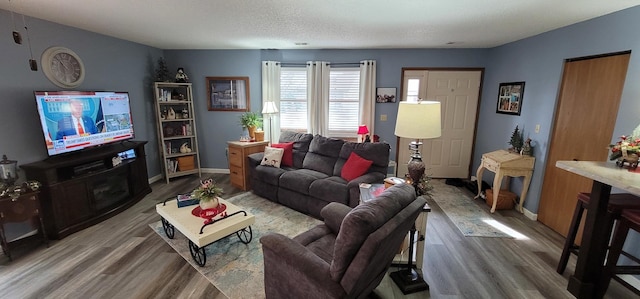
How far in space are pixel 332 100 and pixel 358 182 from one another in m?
2.27

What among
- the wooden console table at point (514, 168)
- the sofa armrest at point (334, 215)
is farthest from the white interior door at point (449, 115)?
the sofa armrest at point (334, 215)

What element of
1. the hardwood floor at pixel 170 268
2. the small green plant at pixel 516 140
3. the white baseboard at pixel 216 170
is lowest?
the hardwood floor at pixel 170 268

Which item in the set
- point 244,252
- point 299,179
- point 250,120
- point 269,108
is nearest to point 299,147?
point 299,179

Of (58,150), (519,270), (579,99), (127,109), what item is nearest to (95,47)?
(127,109)

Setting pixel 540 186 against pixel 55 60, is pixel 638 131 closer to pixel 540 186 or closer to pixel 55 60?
pixel 540 186

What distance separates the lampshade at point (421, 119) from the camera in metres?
2.17

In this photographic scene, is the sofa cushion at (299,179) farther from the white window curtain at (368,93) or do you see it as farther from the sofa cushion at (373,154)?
the white window curtain at (368,93)

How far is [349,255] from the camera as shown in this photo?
4.76 ft

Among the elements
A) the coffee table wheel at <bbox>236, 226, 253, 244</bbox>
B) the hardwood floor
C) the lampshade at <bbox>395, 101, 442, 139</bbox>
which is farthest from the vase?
the lampshade at <bbox>395, 101, 442, 139</bbox>

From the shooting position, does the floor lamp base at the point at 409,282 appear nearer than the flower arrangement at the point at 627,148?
No

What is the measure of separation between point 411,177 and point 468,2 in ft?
5.25

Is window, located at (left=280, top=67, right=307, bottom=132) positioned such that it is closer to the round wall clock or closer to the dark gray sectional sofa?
the dark gray sectional sofa

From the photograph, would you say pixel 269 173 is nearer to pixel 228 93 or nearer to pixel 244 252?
pixel 244 252

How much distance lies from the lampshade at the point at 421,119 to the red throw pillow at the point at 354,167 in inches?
50.7
